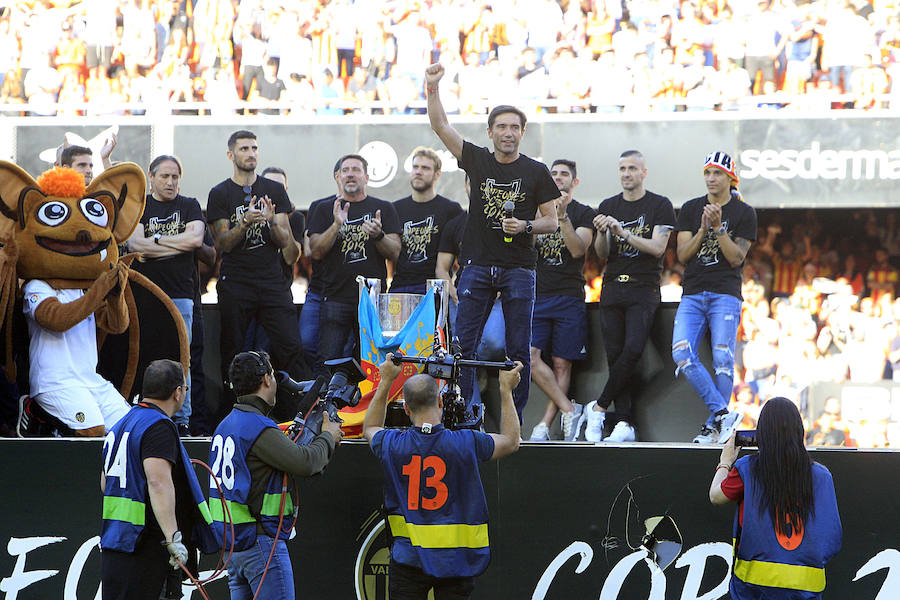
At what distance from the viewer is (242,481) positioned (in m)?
4.48

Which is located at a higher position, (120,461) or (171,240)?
(171,240)

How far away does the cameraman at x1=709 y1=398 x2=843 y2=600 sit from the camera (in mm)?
4188

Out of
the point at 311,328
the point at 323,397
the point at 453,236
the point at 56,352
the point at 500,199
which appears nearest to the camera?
the point at 323,397

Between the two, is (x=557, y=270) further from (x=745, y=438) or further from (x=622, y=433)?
(x=745, y=438)

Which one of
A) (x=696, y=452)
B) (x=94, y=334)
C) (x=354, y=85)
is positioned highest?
(x=354, y=85)

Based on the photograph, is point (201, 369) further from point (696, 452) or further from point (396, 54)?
point (396, 54)

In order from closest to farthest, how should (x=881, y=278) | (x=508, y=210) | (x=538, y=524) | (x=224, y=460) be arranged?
(x=224, y=460) → (x=538, y=524) → (x=508, y=210) → (x=881, y=278)

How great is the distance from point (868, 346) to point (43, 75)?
10.2 meters

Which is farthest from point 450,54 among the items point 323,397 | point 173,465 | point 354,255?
point 173,465

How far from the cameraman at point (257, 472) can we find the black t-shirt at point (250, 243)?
7.99 ft

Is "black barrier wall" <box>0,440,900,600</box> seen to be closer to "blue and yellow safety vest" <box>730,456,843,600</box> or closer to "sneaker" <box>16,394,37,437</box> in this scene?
"sneaker" <box>16,394,37,437</box>

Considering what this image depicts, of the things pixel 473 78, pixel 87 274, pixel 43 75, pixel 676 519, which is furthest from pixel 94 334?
pixel 43 75

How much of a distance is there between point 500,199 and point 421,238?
Result: 1229 millimetres

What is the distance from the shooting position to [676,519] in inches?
214
